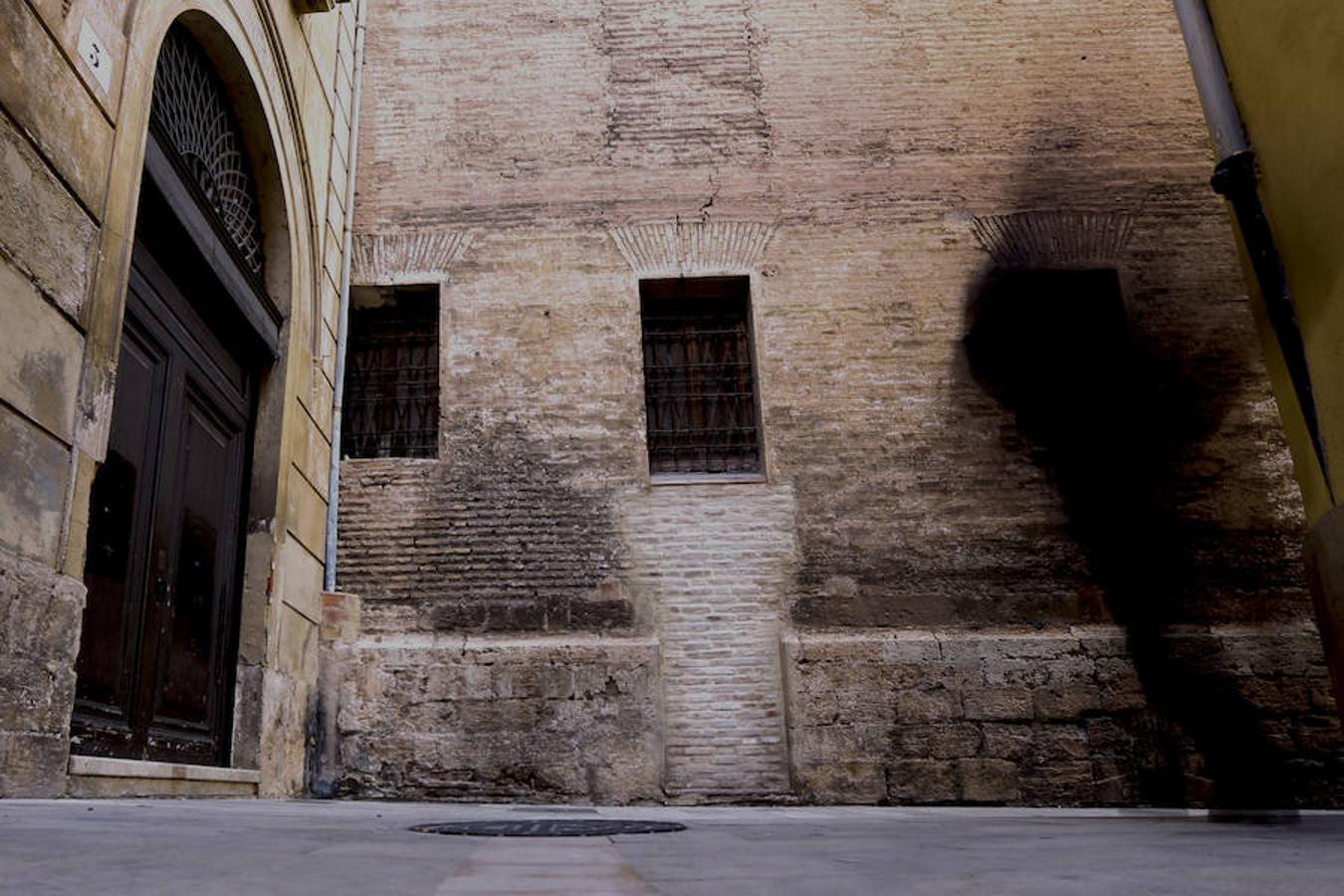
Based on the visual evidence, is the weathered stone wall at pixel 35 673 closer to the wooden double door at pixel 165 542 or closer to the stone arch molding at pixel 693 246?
the wooden double door at pixel 165 542

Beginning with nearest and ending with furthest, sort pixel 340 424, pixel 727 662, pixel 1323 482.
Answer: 1. pixel 1323 482
2. pixel 727 662
3. pixel 340 424

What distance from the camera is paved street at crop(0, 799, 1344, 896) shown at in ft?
3.20

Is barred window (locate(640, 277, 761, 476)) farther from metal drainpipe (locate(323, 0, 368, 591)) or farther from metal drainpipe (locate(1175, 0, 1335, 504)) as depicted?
metal drainpipe (locate(1175, 0, 1335, 504))

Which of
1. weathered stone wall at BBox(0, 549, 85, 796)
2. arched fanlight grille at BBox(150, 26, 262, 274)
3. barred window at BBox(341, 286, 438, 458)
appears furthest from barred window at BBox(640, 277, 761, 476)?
weathered stone wall at BBox(0, 549, 85, 796)

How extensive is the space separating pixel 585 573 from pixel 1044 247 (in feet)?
12.2

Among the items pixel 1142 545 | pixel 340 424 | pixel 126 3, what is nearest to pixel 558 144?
pixel 340 424

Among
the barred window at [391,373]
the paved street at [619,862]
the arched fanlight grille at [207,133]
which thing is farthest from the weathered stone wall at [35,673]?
the barred window at [391,373]

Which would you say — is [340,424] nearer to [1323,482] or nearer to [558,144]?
[558,144]

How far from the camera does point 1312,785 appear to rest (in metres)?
5.49

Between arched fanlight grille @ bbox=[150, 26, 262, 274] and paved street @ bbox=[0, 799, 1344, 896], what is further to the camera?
arched fanlight grille @ bbox=[150, 26, 262, 274]

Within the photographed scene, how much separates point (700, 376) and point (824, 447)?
3.19 feet

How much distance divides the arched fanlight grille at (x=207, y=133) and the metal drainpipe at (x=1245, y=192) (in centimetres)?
450

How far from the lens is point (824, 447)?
20.0 feet

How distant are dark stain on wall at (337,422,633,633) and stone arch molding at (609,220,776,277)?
4.80ft
